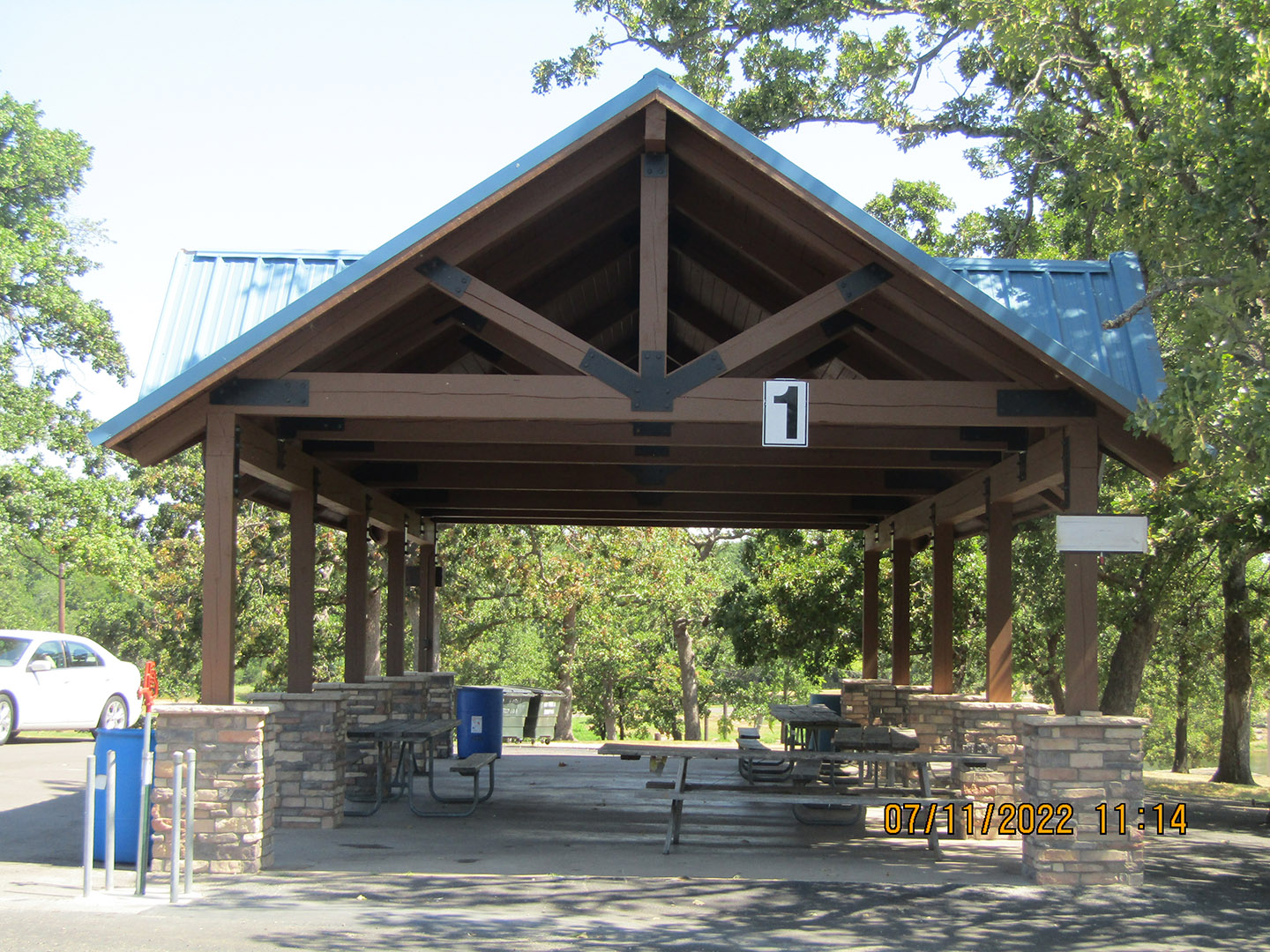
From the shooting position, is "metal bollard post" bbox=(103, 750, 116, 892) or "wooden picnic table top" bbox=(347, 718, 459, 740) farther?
"wooden picnic table top" bbox=(347, 718, 459, 740)

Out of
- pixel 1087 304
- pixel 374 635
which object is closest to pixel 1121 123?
pixel 1087 304

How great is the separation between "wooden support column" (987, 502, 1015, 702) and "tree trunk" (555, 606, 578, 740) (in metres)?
19.6

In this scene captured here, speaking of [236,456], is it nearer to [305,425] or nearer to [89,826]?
[305,425]

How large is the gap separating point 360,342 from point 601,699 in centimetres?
3362

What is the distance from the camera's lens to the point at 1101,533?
27.4ft

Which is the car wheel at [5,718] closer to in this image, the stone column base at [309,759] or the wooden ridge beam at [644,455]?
the wooden ridge beam at [644,455]

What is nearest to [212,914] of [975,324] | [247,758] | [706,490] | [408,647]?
[247,758]

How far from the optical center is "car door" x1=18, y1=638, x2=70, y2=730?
53.8 feet

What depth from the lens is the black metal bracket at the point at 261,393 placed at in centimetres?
870

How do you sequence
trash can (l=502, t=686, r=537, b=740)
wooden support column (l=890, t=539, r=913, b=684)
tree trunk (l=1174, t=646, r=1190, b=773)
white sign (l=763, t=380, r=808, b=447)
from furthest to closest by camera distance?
tree trunk (l=1174, t=646, r=1190, b=773) → trash can (l=502, t=686, r=537, b=740) → wooden support column (l=890, t=539, r=913, b=684) → white sign (l=763, t=380, r=808, b=447)

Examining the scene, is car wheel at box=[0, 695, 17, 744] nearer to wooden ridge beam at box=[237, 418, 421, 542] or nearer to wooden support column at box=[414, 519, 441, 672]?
wooden support column at box=[414, 519, 441, 672]

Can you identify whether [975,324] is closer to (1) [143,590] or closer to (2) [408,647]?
(1) [143,590]

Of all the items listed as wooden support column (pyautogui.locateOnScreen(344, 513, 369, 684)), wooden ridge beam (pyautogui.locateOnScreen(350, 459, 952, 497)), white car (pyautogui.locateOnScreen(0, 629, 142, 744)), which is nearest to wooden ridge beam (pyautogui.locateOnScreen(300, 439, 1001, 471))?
wooden ridge beam (pyautogui.locateOnScreen(350, 459, 952, 497))

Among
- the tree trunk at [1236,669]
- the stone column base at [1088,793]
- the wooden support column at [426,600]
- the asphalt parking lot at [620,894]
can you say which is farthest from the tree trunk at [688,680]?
the stone column base at [1088,793]
